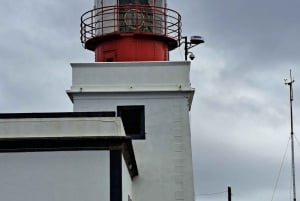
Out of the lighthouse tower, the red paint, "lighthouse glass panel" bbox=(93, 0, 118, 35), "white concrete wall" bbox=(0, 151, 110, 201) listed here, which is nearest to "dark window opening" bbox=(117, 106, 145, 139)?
the lighthouse tower

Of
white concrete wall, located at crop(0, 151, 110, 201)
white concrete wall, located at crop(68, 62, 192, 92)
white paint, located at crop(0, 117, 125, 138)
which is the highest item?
white concrete wall, located at crop(68, 62, 192, 92)

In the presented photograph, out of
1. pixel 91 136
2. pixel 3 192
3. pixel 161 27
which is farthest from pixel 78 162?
pixel 161 27

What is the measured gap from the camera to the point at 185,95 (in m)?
27.9

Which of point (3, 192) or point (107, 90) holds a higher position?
point (107, 90)

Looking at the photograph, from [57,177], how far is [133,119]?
7.15 meters

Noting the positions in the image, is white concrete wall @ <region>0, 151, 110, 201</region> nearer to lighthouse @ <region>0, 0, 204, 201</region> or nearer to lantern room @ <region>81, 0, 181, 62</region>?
lighthouse @ <region>0, 0, 204, 201</region>

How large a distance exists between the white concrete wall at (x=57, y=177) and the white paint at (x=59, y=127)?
0.48 m

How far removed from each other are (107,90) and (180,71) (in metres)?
2.48

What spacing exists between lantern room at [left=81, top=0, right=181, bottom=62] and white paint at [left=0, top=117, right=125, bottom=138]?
25.0 ft

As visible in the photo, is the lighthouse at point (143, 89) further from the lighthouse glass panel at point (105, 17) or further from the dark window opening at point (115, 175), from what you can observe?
the dark window opening at point (115, 175)

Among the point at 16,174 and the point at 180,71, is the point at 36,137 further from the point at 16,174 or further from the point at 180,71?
the point at 180,71

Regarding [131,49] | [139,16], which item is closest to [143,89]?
[131,49]

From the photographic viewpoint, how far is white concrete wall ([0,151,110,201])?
21047mm

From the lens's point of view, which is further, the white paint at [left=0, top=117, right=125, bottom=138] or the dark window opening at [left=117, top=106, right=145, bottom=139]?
the dark window opening at [left=117, top=106, right=145, bottom=139]
